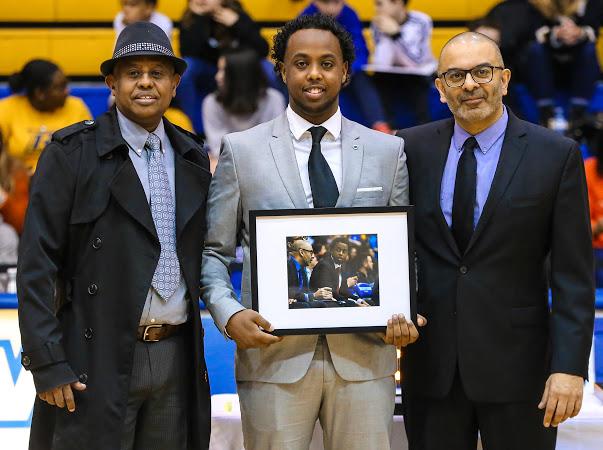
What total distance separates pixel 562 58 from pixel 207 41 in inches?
106

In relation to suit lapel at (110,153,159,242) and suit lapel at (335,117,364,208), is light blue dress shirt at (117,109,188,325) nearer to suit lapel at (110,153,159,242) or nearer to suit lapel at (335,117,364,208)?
suit lapel at (110,153,159,242)

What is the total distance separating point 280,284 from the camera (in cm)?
282

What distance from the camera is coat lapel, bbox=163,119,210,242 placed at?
9.55 feet

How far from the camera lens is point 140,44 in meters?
2.90

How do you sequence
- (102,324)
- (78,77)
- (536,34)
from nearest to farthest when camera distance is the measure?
(102,324) < (536,34) < (78,77)

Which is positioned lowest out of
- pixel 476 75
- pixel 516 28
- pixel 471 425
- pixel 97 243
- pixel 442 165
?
pixel 471 425

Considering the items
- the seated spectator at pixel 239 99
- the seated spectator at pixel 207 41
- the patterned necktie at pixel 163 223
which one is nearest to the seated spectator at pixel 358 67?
the seated spectator at pixel 207 41

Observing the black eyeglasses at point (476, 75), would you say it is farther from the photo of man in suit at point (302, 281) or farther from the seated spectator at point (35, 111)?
the seated spectator at point (35, 111)

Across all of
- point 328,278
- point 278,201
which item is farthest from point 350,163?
point 328,278

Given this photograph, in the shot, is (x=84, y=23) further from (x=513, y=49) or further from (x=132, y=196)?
(x=132, y=196)

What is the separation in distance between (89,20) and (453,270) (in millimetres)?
6828

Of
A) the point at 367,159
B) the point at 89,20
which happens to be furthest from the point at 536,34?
the point at 367,159

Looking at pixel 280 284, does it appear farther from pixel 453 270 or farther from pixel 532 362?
pixel 532 362

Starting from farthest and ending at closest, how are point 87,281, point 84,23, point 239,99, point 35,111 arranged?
point 84,23 < point 35,111 < point 239,99 < point 87,281
